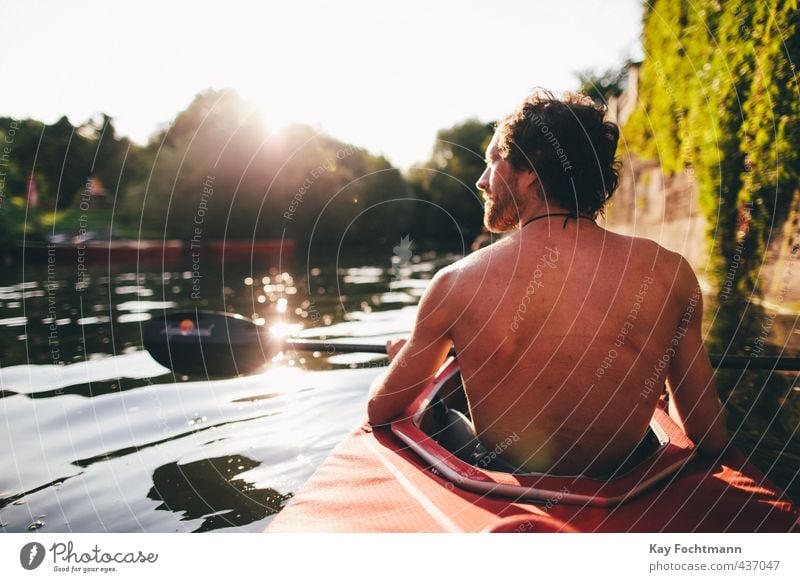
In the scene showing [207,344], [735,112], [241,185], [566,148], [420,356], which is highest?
[241,185]

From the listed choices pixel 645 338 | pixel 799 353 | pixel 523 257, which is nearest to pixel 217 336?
pixel 523 257

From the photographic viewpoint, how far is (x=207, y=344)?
422 centimetres

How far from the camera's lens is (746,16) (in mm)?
6309

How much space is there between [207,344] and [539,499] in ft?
11.2

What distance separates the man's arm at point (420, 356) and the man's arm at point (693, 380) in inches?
34.3

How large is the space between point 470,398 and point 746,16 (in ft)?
24.0

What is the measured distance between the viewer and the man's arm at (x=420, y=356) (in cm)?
188

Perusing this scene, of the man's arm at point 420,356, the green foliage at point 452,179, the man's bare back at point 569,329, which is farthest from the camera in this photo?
the green foliage at point 452,179

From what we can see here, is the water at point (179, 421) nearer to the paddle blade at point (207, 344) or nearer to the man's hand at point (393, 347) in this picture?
the paddle blade at point (207, 344)

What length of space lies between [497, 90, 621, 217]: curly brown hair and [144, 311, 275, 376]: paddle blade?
9.63 ft

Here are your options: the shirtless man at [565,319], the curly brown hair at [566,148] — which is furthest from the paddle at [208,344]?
the curly brown hair at [566,148]

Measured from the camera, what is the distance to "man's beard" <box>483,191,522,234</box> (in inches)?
81.3
